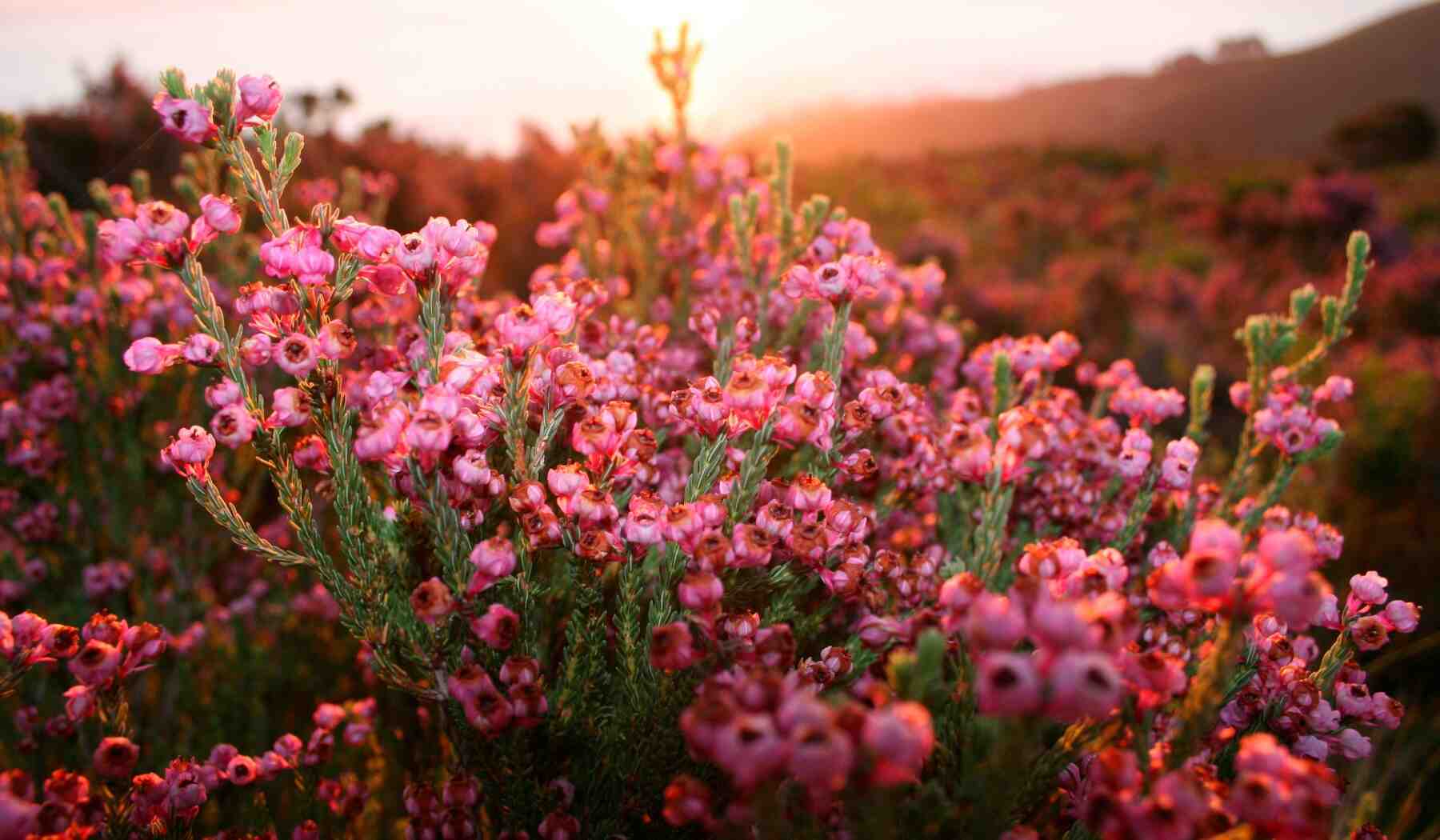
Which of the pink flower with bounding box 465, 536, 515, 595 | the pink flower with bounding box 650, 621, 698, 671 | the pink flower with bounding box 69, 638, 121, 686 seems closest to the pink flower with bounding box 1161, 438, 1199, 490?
the pink flower with bounding box 650, 621, 698, 671

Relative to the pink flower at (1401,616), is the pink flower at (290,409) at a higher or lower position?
higher

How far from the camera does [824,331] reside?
201cm

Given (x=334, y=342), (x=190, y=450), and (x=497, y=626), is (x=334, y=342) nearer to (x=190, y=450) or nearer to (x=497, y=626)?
(x=190, y=450)

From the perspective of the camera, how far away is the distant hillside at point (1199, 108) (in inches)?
2579

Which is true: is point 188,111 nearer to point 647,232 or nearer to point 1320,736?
point 647,232

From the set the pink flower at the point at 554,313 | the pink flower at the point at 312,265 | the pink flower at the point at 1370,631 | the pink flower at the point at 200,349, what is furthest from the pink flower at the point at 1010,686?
the pink flower at the point at 200,349

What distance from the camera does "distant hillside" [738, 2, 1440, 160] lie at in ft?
215

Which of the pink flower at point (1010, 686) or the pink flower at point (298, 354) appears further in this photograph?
the pink flower at point (298, 354)

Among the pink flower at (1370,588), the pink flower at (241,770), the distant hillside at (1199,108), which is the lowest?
the pink flower at (241,770)

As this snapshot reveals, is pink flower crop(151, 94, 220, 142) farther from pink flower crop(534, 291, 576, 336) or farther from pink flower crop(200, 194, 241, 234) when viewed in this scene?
pink flower crop(534, 291, 576, 336)

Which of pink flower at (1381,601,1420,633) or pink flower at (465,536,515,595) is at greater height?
pink flower at (465,536,515,595)

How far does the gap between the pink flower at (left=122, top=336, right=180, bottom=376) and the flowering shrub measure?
32 millimetres

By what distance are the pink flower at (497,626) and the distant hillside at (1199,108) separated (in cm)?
4522

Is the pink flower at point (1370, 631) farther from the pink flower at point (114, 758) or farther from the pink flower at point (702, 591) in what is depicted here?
the pink flower at point (114, 758)
